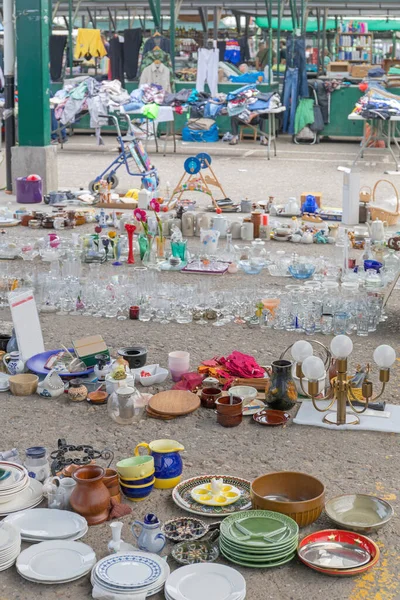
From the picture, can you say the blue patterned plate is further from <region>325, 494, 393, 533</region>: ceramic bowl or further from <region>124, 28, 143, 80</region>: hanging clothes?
<region>124, 28, 143, 80</region>: hanging clothes

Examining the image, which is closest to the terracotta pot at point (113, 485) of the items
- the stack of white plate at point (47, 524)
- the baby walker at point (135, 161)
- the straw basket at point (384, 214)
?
the stack of white plate at point (47, 524)

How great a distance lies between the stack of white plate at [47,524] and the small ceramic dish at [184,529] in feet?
1.27

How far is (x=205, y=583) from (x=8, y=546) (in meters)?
0.87

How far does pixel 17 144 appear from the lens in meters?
13.6

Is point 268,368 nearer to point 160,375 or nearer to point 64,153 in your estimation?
point 160,375

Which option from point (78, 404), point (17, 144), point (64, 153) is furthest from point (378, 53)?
point (78, 404)

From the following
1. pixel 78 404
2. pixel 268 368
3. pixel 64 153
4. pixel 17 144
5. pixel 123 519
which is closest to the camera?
pixel 123 519

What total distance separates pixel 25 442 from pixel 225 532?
1.61 meters

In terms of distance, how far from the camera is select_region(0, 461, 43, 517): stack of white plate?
4.44 metres

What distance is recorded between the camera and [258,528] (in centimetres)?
417

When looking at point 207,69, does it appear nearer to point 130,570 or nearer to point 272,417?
point 272,417

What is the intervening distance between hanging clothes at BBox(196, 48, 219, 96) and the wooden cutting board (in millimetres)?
16720

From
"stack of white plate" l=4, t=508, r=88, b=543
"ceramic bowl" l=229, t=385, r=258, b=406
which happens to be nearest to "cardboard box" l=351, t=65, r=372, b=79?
"ceramic bowl" l=229, t=385, r=258, b=406

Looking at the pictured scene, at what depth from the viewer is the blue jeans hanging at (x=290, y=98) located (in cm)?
2050
